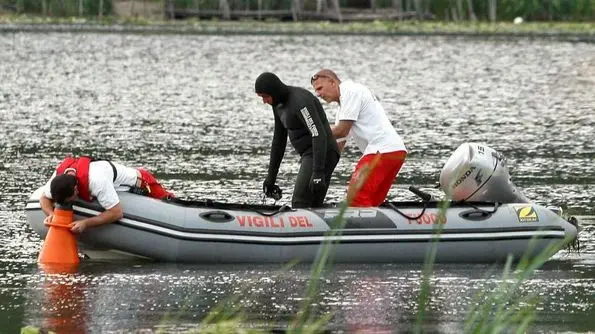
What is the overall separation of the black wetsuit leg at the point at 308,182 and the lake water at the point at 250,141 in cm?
74

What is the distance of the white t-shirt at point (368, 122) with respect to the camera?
14008mm

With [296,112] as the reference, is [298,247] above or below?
below

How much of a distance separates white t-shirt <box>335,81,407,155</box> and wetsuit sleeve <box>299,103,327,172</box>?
11.8 inches

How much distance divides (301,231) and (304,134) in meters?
0.86

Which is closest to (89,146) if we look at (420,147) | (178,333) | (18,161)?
(18,161)

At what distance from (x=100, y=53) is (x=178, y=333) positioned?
130 feet

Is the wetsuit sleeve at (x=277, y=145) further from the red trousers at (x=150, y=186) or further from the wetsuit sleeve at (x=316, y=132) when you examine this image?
the red trousers at (x=150, y=186)

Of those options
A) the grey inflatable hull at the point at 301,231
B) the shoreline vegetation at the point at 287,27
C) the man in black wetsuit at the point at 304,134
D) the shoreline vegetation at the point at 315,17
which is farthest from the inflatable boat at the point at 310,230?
the shoreline vegetation at the point at 315,17

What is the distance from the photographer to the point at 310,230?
13.8 meters

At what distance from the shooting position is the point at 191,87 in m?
37.7

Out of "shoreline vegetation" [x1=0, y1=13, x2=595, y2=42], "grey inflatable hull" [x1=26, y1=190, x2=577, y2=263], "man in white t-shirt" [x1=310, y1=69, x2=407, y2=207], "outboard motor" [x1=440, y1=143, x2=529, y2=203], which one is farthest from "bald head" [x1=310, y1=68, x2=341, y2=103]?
"shoreline vegetation" [x1=0, y1=13, x2=595, y2=42]

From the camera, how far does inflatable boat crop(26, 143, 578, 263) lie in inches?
541

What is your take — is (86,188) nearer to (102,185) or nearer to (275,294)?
(102,185)

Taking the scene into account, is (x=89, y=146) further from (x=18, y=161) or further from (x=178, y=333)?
(x=178, y=333)
